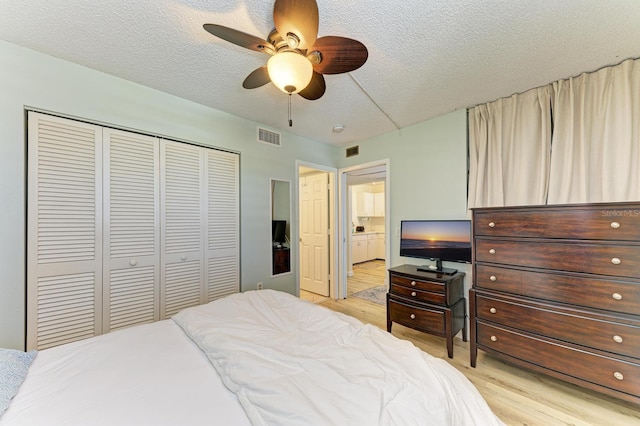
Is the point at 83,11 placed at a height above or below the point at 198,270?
above

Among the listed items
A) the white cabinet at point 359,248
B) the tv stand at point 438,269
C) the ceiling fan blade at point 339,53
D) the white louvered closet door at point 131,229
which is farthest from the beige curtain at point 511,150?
the white cabinet at point 359,248

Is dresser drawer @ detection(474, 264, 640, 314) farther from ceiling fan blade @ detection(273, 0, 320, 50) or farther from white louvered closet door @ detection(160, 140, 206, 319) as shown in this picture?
white louvered closet door @ detection(160, 140, 206, 319)

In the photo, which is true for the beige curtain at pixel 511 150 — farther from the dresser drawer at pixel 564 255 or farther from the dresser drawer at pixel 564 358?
the dresser drawer at pixel 564 358

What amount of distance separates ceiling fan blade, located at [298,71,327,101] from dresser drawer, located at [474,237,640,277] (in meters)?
1.85

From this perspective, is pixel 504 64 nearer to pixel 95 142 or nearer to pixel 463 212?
pixel 463 212

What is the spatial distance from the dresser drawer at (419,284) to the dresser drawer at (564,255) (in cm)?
45

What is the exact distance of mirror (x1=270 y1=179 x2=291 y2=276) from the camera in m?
3.33

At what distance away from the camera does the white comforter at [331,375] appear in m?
0.85

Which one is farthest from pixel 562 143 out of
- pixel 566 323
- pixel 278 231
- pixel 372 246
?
pixel 372 246

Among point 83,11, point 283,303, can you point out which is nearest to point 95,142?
point 83,11

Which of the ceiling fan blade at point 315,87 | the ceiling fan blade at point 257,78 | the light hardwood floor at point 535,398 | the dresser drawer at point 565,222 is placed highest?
the ceiling fan blade at point 257,78

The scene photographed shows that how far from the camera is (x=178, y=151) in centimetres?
254

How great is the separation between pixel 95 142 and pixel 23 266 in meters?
1.08

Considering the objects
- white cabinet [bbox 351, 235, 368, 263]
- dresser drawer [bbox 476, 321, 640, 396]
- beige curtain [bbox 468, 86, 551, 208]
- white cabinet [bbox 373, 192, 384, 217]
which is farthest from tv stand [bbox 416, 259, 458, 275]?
white cabinet [bbox 373, 192, 384, 217]
